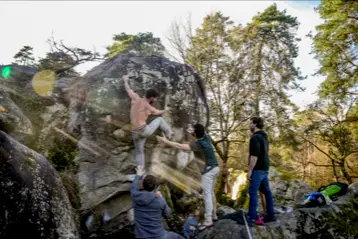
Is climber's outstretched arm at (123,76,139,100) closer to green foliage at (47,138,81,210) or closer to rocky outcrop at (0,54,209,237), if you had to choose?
rocky outcrop at (0,54,209,237)

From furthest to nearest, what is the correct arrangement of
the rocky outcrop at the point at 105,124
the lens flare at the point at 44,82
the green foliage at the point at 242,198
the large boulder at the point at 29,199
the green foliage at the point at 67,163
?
the green foliage at the point at 242,198, the lens flare at the point at 44,82, the rocky outcrop at the point at 105,124, the green foliage at the point at 67,163, the large boulder at the point at 29,199

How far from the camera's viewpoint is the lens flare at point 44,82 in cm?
924

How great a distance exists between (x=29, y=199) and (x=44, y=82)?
6171 millimetres

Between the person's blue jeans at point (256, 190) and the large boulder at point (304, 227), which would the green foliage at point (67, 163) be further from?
the person's blue jeans at point (256, 190)

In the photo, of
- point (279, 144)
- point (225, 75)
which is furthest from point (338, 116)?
point (225, 75)

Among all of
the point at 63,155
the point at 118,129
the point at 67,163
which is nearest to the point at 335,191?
the point at 118,129

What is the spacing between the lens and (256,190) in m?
5.57

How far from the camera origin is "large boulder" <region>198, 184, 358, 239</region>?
5.44 metres

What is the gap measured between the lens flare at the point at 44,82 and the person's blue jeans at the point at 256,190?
7.14 metres

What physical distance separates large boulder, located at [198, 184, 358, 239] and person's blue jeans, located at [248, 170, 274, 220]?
28 centimetres

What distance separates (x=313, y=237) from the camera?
18.3 feet

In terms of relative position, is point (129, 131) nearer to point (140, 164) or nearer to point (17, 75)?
point (140, 164)

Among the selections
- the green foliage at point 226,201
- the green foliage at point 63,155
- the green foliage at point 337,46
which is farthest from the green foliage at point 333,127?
the green foliage at point 63,155

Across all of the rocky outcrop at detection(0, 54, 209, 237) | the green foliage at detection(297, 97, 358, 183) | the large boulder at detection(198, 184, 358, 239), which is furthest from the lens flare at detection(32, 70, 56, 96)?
the green foliage at detection(297, 97, 358, 183)
